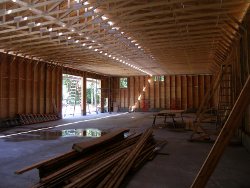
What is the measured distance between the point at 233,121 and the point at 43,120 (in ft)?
44.4

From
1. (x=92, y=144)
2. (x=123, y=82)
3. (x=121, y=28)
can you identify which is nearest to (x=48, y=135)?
(x=92, y=144)

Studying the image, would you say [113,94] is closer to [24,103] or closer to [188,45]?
[24,103]

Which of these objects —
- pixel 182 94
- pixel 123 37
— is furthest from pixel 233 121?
pixel 182 94

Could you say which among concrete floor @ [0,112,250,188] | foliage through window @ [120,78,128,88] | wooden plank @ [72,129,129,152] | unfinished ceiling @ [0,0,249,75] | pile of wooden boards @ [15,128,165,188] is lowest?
concrete floor @ [0,112,250,188]

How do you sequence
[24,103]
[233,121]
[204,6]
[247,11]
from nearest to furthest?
[233,121] < [204,6] < [247,11] < [24,103]

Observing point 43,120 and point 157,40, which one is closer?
point 157,40

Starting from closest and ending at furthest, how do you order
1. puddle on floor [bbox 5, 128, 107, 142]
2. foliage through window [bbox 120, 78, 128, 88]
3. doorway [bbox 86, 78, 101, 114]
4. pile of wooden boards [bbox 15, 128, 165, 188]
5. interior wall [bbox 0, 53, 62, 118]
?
pile of wooden boards [bbox 15, 128, 165, 188] < puddle on floor [bbox 5, 128, 107, 142] < interior wall [bbox 0, 53, 62, 118] < doorway [bbox 86, 78, 101, 114] < foliage through window [bbox 120, 78, 128, 88]

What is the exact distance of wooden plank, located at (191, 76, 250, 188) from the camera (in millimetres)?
1994

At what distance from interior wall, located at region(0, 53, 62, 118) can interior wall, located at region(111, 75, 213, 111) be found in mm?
9364

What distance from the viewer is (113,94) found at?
974 inches

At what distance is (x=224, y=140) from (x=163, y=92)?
21192 millimetres

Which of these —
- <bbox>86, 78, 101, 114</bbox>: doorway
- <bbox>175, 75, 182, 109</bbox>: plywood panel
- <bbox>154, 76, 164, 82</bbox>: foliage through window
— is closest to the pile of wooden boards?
<bbox>86, 78, 101, 114</bbox>: doorway

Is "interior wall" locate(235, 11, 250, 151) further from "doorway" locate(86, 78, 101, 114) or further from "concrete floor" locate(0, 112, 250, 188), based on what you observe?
"doorway" locate(86, 78, 101, 114)

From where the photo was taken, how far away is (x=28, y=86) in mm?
13531
